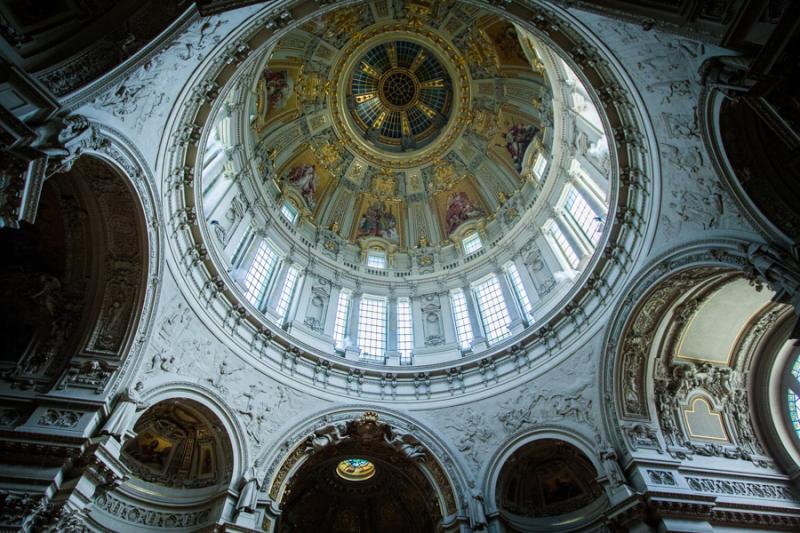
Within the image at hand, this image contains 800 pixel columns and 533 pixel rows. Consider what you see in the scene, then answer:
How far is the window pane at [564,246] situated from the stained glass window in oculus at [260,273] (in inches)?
532

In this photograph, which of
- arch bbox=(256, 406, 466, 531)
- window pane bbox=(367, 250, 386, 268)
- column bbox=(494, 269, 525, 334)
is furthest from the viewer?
window pane bbox=(367, 250, 386, 268)

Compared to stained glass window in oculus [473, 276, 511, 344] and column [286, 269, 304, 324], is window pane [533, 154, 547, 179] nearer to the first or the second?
stained glass window in oculus [473, 276, 511, 344]

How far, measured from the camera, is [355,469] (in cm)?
1898

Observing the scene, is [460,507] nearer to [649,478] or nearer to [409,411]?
[409,411]

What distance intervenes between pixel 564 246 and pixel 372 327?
995 cm

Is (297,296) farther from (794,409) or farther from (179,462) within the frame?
(794,409)

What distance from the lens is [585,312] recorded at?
1758 centimetres

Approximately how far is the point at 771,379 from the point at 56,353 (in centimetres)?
2263

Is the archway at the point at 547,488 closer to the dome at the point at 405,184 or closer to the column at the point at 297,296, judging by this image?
the dome at the point at 405,184

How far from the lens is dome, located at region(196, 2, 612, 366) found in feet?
67.3

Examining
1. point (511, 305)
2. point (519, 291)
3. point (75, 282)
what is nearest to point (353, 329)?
point (511, 305)

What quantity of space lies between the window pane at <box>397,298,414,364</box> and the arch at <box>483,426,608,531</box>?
6.27 metres

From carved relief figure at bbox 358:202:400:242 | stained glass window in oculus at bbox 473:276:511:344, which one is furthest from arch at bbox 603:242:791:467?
carved relief figure at bbox 358:202:400:242

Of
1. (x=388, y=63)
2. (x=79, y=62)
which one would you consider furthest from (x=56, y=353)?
(x=388, y=63)
